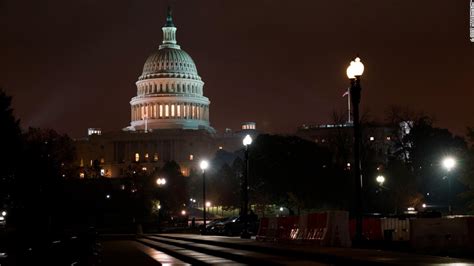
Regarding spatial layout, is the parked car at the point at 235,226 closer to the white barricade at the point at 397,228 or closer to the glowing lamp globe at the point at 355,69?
the white barricade at the point at 397,228

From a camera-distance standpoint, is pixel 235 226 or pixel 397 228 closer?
pixel 397 228

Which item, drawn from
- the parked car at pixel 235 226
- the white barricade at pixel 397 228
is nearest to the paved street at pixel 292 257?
the white barricade at pixel 397 228

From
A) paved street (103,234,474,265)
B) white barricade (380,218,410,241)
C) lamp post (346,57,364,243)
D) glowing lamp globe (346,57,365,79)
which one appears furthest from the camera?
white barricade (380,218,410,241)

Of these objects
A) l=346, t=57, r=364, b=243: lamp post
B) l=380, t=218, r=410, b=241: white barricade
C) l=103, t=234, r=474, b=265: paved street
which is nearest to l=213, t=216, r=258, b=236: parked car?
l=103, t=234, r=474, b=265: paved street

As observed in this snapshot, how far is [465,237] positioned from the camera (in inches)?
1147

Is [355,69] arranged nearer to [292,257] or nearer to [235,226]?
[292,257]

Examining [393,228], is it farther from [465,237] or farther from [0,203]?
[0,203]

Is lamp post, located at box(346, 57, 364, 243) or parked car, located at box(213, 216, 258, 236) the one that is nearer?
lamp post, located at box(346, 57, 364, 243)

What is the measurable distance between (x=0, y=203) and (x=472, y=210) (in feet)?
116

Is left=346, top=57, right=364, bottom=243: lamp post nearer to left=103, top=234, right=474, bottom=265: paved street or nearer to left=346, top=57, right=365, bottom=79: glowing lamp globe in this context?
left=346, top=57, right=365, bottom=79: glowing lamp globe

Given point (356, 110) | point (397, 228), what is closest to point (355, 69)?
point (356, 110)

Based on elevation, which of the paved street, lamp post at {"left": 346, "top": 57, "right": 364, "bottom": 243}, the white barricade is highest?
lamp post at {"left": 346, "top": 57, "right": 364, "bottom": 243}

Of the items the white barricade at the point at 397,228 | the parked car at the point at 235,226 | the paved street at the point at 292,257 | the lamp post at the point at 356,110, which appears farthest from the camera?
the parked car at the point at 235,226

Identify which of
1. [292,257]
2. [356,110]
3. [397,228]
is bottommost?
[292,257]
